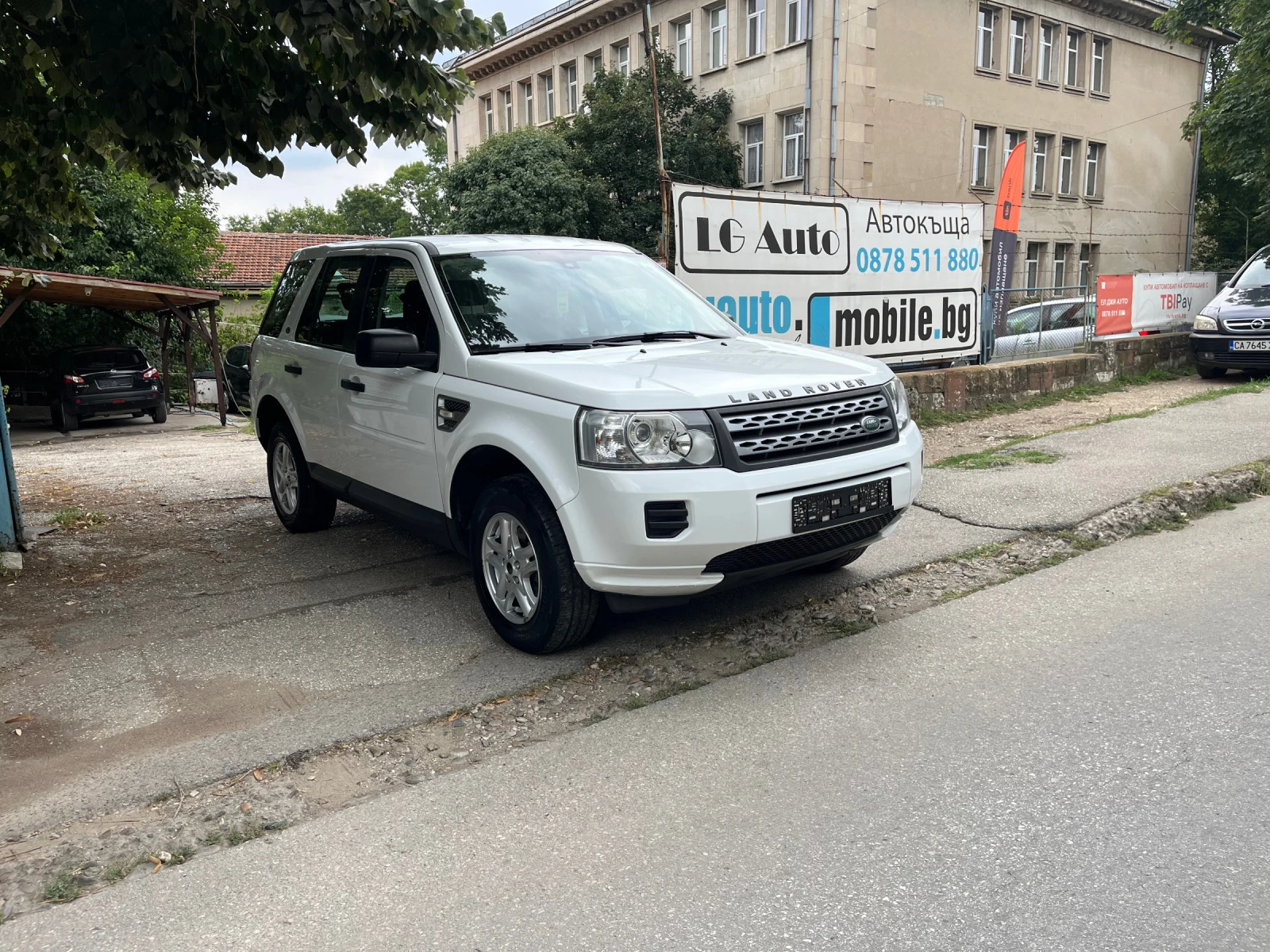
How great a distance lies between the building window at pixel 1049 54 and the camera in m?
34.9

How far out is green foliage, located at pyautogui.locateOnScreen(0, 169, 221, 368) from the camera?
2288 cm

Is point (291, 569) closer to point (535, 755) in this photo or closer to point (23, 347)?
point (535, 755)

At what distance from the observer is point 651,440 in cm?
404

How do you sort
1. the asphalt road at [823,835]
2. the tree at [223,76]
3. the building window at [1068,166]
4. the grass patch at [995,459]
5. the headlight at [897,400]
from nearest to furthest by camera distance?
the asphalt road at [823,835] → the headlight at [897,400] → the tree at [223,76] → the grass patch at [995,459] → the building window at [1068,166]

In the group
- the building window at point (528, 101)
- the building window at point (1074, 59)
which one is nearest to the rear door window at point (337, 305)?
the building window at point (1074, 59)

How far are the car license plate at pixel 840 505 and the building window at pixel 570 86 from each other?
38511mm

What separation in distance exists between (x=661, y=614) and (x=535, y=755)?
1541 millimetres

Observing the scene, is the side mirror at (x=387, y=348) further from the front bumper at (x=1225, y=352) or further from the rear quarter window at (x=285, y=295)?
the front bumper at (x=1225, y=352)

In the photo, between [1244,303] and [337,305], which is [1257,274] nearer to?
[1244,303]

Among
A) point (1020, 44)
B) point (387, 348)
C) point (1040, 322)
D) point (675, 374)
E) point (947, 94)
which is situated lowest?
point (1040, 322)

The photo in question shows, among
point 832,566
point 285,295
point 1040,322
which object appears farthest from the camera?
point 1040,322

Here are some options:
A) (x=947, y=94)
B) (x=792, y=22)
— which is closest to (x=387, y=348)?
(x=792, y=22)

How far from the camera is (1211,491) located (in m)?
7.07

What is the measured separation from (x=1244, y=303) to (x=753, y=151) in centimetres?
2173
